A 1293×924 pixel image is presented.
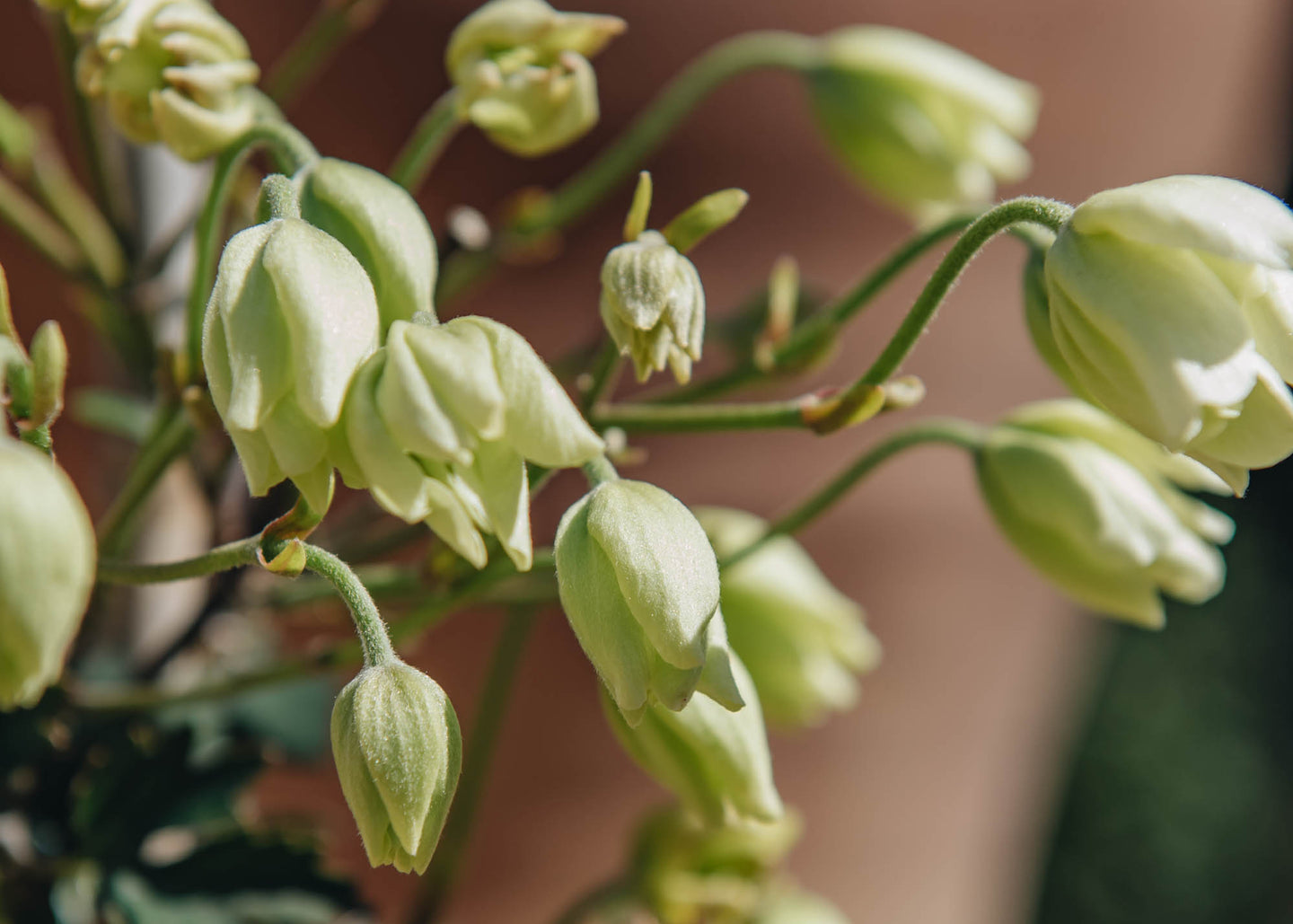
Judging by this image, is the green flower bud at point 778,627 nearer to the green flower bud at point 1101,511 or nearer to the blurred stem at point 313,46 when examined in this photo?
the green flower bud at point 1101,511

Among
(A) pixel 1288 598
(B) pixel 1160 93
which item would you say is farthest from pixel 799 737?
(A) pixel 1288 598

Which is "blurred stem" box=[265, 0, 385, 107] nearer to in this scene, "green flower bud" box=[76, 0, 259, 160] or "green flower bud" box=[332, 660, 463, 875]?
"green flower bud" box=[76, 0, 259, 160]

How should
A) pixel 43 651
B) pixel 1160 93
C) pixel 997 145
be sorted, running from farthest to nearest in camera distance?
pixel 1160 93 < pixel 997 145 < pixel 43 651

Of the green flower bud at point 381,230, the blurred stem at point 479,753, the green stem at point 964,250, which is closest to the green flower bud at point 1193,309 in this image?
the green stem at point 964,250

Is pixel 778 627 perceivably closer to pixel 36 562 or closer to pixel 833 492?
pixel 833 492

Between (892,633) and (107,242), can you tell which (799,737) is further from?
(107,242)

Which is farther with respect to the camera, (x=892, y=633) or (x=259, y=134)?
(x=892, y=633)

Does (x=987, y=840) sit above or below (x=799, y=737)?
below

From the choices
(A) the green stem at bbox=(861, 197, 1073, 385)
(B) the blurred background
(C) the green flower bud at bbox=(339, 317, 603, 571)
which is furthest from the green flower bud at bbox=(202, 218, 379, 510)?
(B) the blurred background
